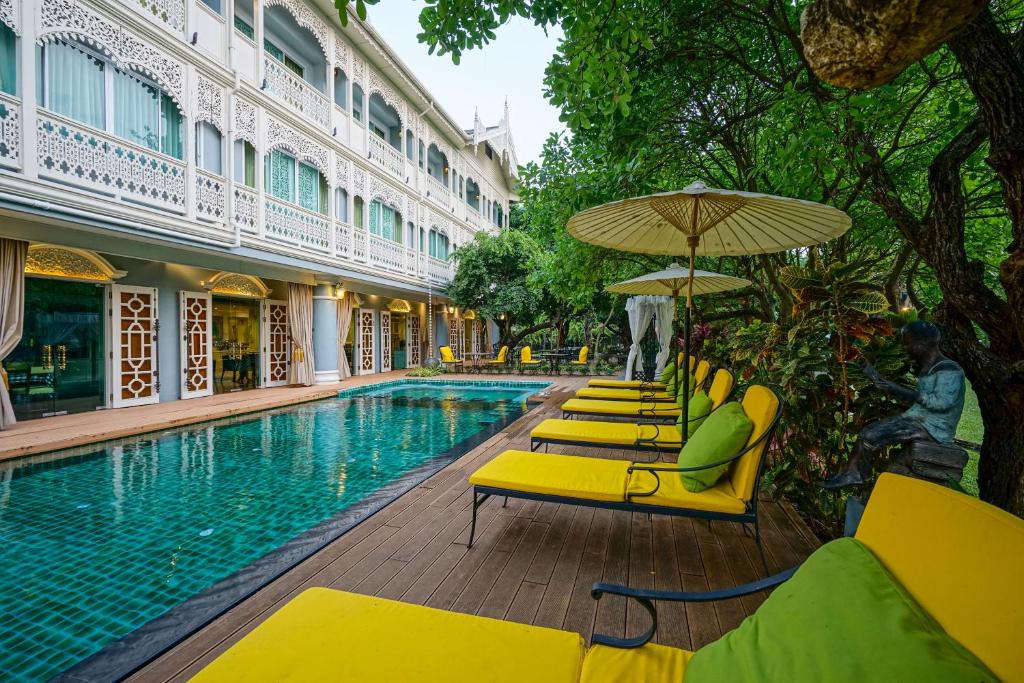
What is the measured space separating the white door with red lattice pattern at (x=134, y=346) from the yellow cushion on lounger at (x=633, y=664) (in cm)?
991

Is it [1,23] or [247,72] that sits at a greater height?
[247,72]

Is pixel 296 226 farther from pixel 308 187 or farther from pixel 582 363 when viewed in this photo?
pixel 582 363

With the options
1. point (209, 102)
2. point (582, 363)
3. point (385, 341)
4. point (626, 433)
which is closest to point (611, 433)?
point (626, 433)

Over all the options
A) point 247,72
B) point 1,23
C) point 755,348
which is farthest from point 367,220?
point 755,348

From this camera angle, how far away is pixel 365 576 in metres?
2.37

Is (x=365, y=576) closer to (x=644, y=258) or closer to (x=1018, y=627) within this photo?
(x=1018, y=627)

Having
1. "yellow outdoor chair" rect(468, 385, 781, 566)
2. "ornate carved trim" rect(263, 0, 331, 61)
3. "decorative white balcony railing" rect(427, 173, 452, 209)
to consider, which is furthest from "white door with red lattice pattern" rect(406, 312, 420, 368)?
"yellow outdoor chair" rect(468, 385, 781, 566)

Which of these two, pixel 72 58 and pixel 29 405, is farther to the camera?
pixel 29 405

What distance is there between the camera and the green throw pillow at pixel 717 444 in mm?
2417

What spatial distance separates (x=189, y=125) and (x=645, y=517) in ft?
30.6

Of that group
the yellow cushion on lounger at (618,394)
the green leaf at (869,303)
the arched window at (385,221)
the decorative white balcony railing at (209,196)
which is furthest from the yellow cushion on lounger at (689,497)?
the arched window at (385,221)

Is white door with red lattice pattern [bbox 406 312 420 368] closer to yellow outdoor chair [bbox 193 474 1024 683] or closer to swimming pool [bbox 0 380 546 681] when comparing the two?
swimming pool [bbox 0 380 546 681]

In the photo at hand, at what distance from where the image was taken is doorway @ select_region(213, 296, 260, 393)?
10.3 m

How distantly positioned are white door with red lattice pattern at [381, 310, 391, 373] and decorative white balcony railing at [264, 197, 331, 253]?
530 cm
